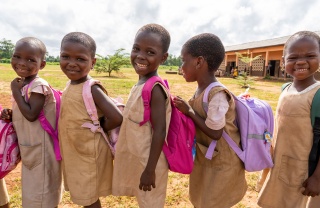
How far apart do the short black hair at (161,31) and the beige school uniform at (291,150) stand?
3.09 ft

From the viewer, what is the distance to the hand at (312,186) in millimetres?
1688

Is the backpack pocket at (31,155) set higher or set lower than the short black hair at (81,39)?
lower

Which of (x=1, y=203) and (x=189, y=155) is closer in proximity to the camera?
(x=189, y=155)

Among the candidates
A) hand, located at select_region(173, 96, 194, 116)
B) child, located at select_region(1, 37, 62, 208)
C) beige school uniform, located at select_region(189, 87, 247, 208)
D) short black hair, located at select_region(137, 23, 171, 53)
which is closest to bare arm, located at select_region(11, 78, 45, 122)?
child, located at select_region(1, 37, 62, 208)

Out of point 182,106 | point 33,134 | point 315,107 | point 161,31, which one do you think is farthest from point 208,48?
point 33,134

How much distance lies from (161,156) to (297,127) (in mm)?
944

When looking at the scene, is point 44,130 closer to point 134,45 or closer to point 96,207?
point 96,207

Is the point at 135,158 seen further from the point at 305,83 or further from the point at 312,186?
the point at 305,83

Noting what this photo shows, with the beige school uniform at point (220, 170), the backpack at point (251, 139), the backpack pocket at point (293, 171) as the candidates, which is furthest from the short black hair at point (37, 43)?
the backpack pocket at point (293, 171)

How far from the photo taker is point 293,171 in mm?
1790

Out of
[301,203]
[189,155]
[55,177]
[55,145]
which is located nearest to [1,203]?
[55,177]

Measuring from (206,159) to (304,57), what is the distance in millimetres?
988

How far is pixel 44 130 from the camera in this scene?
6.41ft

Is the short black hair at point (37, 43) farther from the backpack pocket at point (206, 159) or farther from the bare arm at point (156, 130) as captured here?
the backpack pocket at point (206, 159)
